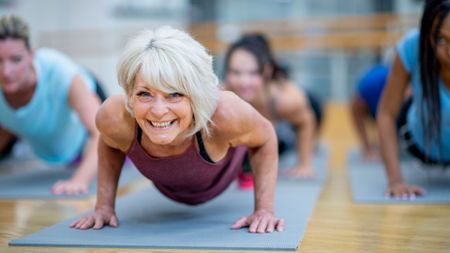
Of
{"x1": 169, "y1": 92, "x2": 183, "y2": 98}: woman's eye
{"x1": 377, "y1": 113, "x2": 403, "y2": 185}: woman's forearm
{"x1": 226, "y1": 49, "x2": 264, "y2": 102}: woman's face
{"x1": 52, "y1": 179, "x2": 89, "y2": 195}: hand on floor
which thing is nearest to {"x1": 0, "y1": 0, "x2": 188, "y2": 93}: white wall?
{"x1": 226, "y1": 49, "x2": 264, "y2": 102}: woman's face

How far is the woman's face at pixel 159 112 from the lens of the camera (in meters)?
1.44

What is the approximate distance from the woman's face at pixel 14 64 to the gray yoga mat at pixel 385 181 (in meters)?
1.24

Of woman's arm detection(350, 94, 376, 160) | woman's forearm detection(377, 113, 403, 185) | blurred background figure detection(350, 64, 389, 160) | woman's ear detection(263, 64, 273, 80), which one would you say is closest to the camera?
woman's forearm detection(377, 113, 403, 185)

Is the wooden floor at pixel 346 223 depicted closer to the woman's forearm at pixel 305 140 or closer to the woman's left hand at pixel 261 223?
the woman's left hand at pixel 261 223

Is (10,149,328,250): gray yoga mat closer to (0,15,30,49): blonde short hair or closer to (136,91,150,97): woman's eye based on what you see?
(136,91,150,97): woman's eye

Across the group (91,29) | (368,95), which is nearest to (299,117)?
(368,95)

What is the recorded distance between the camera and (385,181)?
2.53 m

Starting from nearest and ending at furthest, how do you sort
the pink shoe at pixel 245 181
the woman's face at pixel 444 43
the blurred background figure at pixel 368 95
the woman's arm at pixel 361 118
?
the woman's face at pixel 444 43, the pink shoe at pixel 245 181, the blurred background figure at pixel 368 95, the woman's arm at pixel 361 118

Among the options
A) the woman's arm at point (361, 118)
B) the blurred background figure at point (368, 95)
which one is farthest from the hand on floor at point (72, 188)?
the woman's arm at point (361, 118)

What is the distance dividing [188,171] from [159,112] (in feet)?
0.88

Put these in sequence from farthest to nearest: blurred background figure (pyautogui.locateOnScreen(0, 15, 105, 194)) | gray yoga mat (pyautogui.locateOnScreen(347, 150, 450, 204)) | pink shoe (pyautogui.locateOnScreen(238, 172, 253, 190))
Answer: pink shoe (pyautogui.locateOnScreen(238, 172, 253, 190)) < blurred background figure (pyautogui.locateOnScreen(0, 15, 105, 194)) < gray yoga mat (pyautogui.locateOnScreen(347, 150, 450, 204))

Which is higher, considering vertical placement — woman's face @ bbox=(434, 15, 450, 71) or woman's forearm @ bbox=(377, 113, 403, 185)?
woman's face @ bbox=(434, 15, 450, 71)

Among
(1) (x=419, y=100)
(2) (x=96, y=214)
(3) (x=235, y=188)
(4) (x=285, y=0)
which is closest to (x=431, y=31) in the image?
(1) (x=419, y=100)

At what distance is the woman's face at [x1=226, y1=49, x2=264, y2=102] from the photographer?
2.70m
